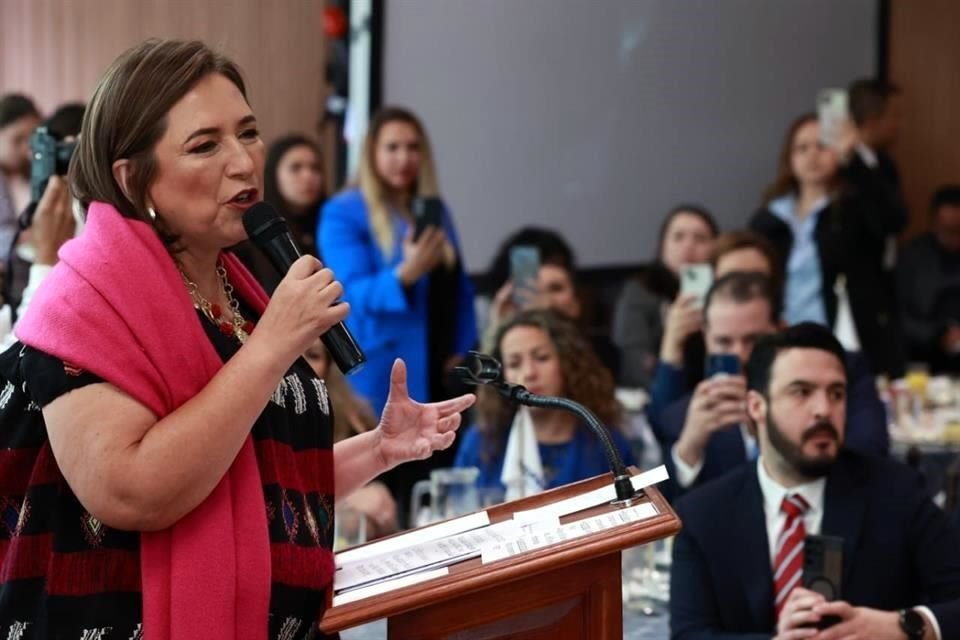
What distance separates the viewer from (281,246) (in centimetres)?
164

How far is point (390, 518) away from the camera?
357 cm

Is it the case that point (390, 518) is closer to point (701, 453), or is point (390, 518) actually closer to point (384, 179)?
point (701, 453)

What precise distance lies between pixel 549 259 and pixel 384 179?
81 cm

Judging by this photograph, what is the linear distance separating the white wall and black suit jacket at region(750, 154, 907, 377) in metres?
1.16

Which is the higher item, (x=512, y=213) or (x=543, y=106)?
(x=543, y=106)

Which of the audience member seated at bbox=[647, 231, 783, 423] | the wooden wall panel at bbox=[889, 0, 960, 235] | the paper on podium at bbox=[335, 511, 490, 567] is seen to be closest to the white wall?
the wooden wall panel at bbox=[889, 0, 960, 235]

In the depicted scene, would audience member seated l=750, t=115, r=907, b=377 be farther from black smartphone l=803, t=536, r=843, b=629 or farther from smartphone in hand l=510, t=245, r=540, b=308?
black smartphone l=803, t=536, r=843, b=629

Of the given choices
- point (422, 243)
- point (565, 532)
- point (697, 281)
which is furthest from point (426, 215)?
point (565, 532)

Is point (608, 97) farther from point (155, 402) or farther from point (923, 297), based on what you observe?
point (155, 402)

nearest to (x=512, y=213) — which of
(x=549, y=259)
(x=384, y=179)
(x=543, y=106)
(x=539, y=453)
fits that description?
(x=543, y=106)

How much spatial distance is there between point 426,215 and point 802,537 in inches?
84.7

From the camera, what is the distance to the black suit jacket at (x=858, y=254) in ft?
20.4

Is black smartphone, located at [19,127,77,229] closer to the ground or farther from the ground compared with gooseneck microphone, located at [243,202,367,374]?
farther from the ground

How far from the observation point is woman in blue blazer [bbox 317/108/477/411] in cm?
493
